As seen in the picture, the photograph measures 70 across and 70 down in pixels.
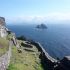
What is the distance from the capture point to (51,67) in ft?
106

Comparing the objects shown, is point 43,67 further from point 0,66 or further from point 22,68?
point 0,66

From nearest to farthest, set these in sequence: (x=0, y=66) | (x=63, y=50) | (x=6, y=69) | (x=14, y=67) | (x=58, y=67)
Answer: (x=0, y=66), (x=6, y=69), (x=14, y=67), (x=58, y=67), (x=63, y=50)

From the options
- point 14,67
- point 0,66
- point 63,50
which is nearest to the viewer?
point 0,66

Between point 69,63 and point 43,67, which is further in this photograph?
point 43,67

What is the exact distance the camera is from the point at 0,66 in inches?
940

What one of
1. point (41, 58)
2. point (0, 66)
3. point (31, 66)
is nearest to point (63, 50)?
point (41, 58)

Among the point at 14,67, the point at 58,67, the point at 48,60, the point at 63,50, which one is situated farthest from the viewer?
the point at 63,50

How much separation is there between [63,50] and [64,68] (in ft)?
284

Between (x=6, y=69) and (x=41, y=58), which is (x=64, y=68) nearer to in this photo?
(x=6, y=69)

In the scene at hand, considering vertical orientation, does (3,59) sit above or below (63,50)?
above

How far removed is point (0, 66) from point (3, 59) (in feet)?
5.06

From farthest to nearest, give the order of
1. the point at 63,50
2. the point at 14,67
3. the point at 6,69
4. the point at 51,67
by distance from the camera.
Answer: the point at 63,50
the point at 51,67
the point at 14,67
the point at 6,69

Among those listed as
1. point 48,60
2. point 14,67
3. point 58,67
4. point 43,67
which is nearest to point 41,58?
point 48,60

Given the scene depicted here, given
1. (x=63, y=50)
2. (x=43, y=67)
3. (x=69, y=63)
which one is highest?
(x=69, y=63)
